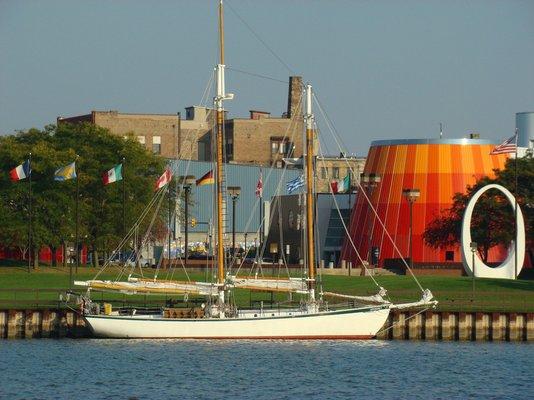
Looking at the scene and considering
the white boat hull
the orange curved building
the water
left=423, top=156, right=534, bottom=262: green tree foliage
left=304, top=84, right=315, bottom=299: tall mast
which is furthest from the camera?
the orange curved building

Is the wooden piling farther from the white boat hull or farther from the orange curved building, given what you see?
the orange curved building

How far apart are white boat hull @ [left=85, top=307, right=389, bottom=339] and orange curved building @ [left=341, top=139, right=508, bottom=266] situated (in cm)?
5838

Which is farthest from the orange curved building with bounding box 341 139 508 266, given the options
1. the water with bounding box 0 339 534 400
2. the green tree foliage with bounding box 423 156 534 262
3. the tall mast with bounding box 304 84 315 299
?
the water with bounding box 0 339 534 400

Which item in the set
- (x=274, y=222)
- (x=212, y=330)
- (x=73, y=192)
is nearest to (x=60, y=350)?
(x=212, y=330)

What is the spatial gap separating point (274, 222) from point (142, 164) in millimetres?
39331

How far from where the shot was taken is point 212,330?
289 ft

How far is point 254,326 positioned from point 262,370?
41.0 ft

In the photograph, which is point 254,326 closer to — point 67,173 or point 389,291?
point 389,291

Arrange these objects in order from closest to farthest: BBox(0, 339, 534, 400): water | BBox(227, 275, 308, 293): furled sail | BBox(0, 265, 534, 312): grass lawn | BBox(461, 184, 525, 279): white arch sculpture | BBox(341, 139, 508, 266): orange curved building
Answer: BBox(0, 339, 534, 400): water → BBox(227, 275, 308, 293): furled sail → BBox(0, 265, 534, 312): grass lawn → BBox(461, 184, 525, 279): white arch sculpture → BBox(341, 139, 508, 266): orange curved building

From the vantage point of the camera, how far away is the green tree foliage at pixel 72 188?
5330 inches

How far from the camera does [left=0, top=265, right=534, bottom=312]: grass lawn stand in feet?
314

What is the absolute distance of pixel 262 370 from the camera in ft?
246

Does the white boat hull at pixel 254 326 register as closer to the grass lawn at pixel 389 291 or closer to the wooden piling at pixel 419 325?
the wooden piling at pixel 419 325

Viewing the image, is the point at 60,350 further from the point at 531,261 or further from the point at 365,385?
the point at 531,261
